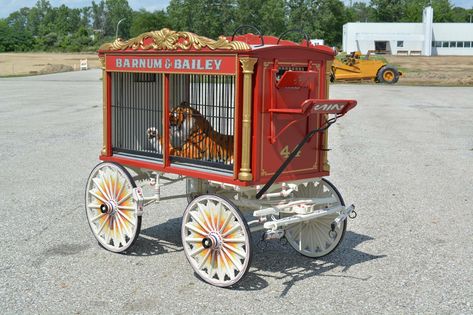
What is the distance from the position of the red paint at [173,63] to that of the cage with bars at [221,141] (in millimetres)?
10

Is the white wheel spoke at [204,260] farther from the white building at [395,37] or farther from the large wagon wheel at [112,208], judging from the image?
the white building at [395,37]

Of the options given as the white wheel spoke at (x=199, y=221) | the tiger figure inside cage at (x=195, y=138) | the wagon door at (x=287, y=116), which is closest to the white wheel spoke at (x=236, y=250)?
the white wheel spoke at (x=199, y=221)

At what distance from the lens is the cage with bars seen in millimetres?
5945

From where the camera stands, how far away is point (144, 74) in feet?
23.2

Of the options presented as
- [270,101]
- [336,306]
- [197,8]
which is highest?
[197,8]

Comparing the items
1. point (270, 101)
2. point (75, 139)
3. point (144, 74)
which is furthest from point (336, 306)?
point (75, 139)

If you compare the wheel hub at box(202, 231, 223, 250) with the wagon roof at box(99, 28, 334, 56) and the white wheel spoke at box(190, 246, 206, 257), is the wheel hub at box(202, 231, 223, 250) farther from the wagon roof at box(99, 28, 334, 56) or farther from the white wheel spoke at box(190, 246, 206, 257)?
the wagon roof at box(99, 28, 334, 56)

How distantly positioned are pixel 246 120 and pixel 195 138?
2.94 feet

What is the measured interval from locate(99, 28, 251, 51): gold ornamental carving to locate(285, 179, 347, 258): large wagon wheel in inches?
71.8

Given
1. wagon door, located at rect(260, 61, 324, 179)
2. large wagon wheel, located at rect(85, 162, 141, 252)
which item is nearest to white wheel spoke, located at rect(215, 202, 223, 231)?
wagon door, located at rect(260, 61, 324, 179)

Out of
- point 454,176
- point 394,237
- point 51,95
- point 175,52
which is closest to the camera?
point 175,52

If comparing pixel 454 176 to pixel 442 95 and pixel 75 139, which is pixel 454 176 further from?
pixel 442 95

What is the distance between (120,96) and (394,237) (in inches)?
135

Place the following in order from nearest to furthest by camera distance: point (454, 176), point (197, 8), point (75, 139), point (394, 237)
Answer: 1. point (394, 237)
2. point (454, 176)
3. point (75, 139)
4. point (197, 8)
